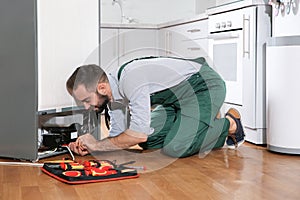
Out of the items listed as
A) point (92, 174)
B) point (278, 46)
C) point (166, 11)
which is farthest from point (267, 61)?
point (166, 11)

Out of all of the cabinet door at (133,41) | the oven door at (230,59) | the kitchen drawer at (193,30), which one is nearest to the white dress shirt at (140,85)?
the oven door at (230,59)

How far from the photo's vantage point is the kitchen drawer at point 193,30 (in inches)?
176

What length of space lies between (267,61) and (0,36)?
4.63 ft

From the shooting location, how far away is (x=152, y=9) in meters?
6.05

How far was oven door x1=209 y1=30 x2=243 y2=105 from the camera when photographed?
3430mm

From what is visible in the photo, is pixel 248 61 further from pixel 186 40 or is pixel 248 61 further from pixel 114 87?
pixel 186 40

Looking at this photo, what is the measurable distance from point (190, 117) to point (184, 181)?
76 cm

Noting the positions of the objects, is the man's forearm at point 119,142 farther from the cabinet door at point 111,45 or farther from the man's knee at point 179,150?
the cabinet door at point 111,45

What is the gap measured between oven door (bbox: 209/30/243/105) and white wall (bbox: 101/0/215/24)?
7.04 feet

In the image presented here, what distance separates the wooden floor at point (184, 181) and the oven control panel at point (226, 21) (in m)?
0.98

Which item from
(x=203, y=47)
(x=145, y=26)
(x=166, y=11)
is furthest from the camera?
(x=166, y=11)

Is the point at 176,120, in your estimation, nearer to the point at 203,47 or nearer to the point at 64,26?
the point at 64,26

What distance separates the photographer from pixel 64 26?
9.39 ft

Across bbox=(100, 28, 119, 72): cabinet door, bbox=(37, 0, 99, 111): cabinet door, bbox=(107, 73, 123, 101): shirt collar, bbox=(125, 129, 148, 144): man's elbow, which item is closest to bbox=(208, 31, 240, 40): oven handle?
bbox=(37, 0, 99, 111): cabinet door
